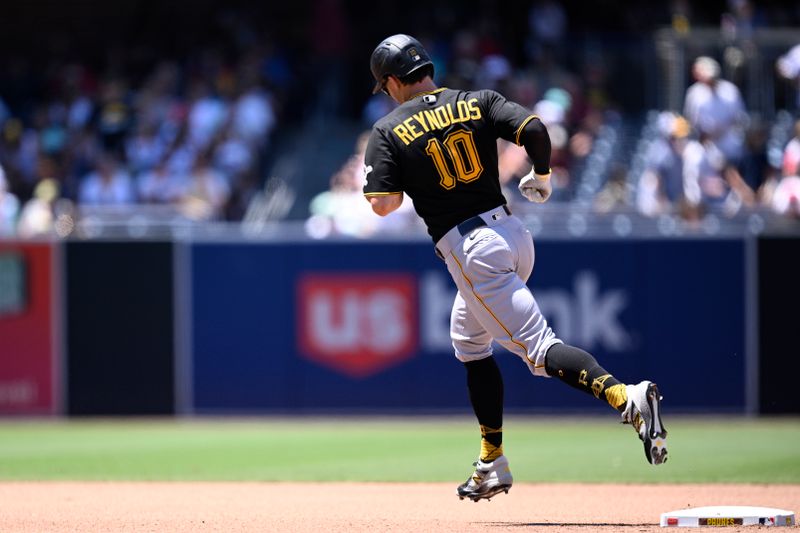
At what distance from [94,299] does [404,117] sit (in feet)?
25.4

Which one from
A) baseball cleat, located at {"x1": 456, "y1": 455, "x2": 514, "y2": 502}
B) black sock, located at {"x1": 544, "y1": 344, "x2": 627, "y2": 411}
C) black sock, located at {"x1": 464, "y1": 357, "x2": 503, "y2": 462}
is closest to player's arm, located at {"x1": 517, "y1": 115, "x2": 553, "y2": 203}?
black sock, located at {"x1": 544, "y1": 344, "x2": 627, "y2": 411}

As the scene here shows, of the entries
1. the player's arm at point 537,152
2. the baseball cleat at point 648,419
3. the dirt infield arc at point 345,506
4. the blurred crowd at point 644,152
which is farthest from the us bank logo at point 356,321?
the baseball cleat at point 648,419

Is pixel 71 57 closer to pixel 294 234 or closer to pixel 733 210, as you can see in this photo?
pixel 294 234

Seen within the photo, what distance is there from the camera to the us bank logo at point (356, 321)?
13219mm

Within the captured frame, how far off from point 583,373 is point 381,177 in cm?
132

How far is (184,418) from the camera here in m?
13.6

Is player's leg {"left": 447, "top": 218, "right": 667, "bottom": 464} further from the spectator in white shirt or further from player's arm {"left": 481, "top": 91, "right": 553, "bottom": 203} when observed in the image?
the spectator in white shirt

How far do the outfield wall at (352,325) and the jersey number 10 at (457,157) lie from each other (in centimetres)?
636

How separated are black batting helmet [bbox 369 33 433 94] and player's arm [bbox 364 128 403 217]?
13.5 inches

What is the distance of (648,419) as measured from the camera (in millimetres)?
6051

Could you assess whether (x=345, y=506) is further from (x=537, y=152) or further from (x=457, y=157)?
(x=537, y=152)

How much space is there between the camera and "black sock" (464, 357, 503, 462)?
22.7 feet

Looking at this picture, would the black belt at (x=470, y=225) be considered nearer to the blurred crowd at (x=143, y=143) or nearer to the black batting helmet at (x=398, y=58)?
the black batting helmet at (x=398, y=58)

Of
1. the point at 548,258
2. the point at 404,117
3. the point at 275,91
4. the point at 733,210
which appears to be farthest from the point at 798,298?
the point at 275,91
